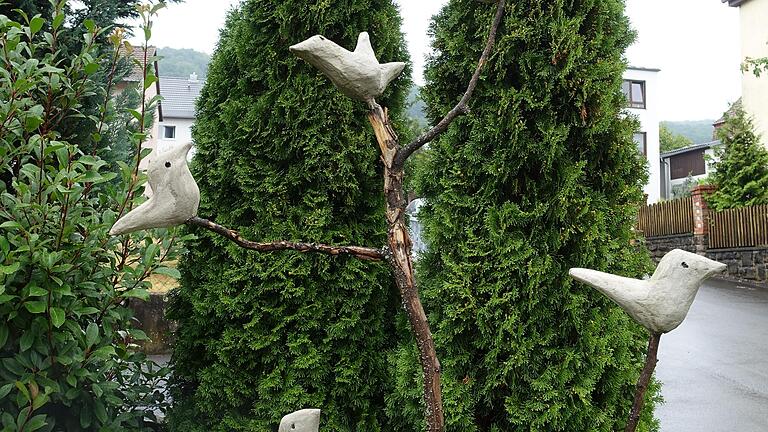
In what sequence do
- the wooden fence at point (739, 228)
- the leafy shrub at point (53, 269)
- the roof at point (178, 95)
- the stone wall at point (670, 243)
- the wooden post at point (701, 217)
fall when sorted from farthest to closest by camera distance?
the roof at point (178, 95) → the stone wall at point (670, 243) → the wooden post at point (701, 217) → the wooden fence at point (739, 228) → the leafy shrub at point (53, 269)

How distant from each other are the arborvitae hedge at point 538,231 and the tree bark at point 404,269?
1.24m

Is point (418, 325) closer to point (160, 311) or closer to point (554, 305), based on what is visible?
point (554, 305)

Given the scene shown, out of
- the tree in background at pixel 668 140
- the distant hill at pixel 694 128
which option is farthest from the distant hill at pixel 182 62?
the distant hill at pixel 694 128

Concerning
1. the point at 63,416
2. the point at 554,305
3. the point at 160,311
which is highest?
the point at 554,305

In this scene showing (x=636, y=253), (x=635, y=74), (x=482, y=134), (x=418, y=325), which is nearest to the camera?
(x=418, y=325)

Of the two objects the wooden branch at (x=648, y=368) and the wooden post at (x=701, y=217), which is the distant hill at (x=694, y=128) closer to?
the wooden post at (x=701, y=217)

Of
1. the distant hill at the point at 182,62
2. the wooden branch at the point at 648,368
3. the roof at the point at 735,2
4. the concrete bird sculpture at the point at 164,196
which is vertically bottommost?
the wooden branch at the point at 648,368

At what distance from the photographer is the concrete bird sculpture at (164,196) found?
4.10 ft

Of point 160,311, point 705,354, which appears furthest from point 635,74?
point 160,311

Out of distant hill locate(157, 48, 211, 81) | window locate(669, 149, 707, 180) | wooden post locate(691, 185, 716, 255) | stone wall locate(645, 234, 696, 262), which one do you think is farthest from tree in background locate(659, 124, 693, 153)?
distant hill locate(157, 48, 211, 81)

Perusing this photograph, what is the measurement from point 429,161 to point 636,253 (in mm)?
1126

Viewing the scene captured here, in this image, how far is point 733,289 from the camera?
1220 centimetres

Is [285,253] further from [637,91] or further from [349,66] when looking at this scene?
[637,91]

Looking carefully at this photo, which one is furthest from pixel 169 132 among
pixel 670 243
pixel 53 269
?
pixel 53 269
